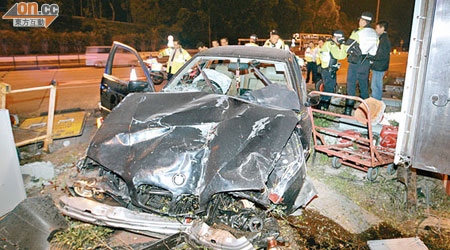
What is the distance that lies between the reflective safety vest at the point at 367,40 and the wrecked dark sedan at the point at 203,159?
3439mm

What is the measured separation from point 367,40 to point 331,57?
95 cm

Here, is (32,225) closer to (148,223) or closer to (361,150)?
(148,223)

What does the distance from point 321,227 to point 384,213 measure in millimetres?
967

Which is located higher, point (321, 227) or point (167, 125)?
point (167, 125)

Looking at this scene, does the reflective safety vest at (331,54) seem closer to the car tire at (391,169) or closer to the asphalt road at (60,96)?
the car tire at (391,169)

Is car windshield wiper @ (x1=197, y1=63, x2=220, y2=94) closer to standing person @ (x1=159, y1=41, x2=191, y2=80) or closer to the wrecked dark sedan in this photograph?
the wrecked dark sedan

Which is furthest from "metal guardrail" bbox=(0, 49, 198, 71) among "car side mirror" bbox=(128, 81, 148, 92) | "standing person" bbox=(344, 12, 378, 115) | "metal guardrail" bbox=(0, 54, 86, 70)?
"car side mirror" bbox=(128, 81, 148, 92)

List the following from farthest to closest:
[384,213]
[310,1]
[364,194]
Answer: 1. [310,1]
2. [364,194]
3. [384,213]

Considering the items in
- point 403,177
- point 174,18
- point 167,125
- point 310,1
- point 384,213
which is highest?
point 310,1

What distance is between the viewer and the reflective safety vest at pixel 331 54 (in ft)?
22.3

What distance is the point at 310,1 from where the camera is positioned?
38.9 m

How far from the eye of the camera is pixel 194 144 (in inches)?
112

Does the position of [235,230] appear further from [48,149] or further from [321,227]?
[48,149]

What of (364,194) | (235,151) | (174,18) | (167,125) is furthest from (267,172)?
(174,18)
